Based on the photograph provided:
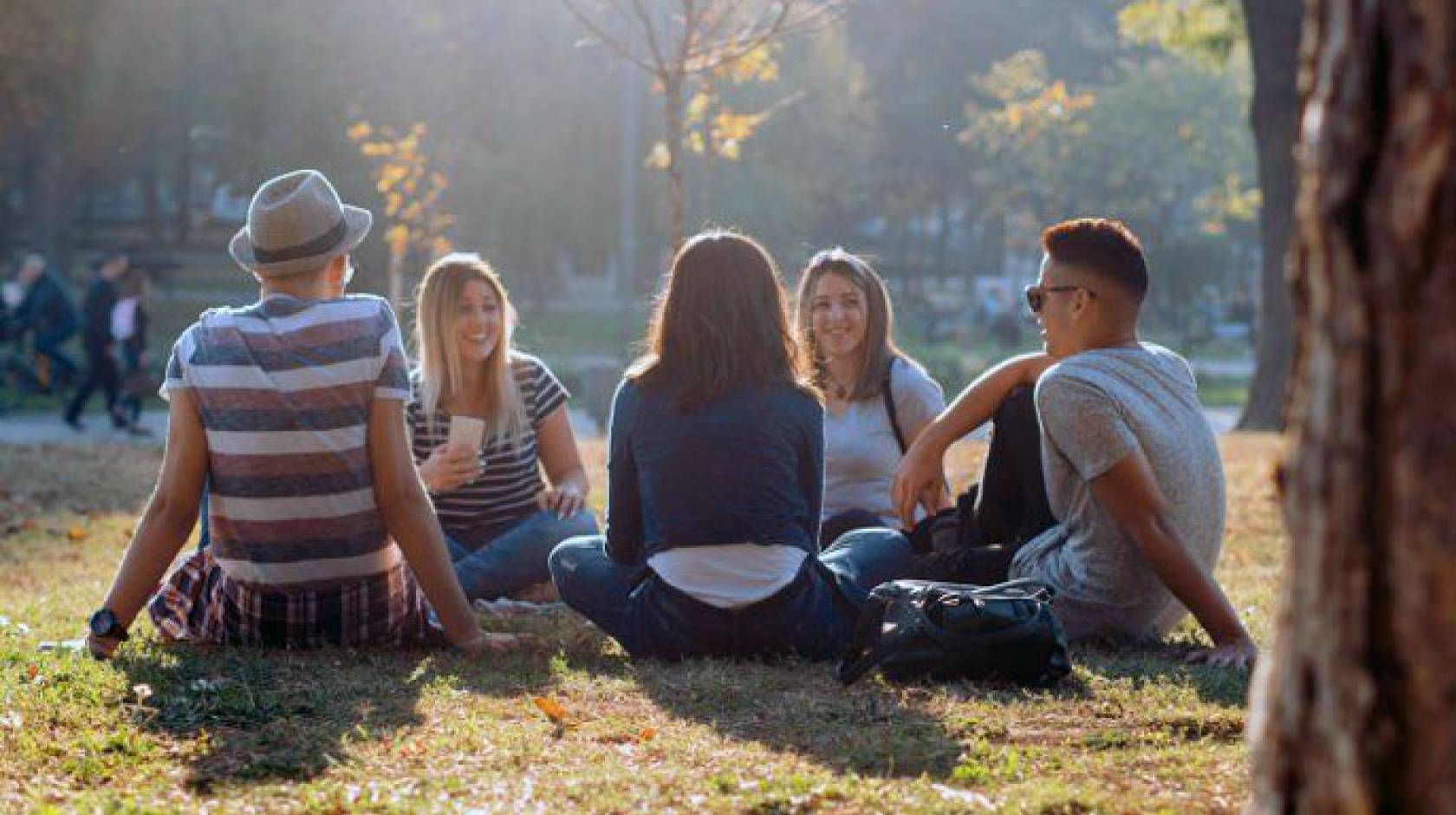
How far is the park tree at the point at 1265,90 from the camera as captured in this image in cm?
1855

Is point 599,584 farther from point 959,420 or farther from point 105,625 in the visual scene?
point 105,625

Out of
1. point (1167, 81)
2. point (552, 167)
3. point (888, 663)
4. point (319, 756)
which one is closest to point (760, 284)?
point (888, 663)

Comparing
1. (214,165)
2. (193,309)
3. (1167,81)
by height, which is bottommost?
(193,309)

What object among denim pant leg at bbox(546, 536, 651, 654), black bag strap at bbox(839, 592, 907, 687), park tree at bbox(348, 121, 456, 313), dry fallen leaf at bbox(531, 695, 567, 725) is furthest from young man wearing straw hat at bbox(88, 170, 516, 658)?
park tree at bbox(348, 121, 456, 313)

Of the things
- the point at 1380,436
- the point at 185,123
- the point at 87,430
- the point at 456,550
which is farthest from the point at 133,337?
the point at 185,123

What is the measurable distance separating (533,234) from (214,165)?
7.50 metres

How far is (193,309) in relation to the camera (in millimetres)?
40219

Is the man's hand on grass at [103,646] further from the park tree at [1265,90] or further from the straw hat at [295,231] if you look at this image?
the park tree at [1265,90]

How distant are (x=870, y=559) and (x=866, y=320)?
4.50 feet

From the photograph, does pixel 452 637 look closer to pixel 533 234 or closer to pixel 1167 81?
pixel 533 234

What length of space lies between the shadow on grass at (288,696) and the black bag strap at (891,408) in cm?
207

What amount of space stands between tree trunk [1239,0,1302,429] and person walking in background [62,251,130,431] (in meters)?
11.7

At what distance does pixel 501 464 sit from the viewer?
7629mm

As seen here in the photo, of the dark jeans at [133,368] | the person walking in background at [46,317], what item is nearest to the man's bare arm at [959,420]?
the dark jeans at [133,368]
